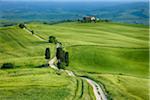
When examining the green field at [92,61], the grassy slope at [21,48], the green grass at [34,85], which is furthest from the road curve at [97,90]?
the grassy slope at [21,48]

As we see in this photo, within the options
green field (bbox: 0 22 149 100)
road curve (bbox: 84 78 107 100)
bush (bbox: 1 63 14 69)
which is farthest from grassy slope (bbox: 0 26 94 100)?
bush (bbox: 1 63 14 69)

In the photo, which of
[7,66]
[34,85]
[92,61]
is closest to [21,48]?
[92,61]

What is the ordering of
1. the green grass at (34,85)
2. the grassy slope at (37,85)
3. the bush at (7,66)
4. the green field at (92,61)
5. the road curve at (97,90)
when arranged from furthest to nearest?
the bush at (7,66) → the green field at (92,61) → the road curve at (97,90) → the grassy slope at (37,85) → the green grass at (34,85)

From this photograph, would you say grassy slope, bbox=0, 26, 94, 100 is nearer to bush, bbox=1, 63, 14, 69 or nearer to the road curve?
the road curve

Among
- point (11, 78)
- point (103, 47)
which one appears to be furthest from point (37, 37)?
point (11, 78)

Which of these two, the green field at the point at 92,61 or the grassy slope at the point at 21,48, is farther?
the grassy slope at the point at 21,48

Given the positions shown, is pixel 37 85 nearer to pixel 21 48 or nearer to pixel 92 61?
pixel 92 61

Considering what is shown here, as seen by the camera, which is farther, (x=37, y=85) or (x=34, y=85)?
(x=37, y=85)

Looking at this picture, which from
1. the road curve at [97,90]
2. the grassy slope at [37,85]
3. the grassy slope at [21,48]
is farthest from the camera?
the grassy slope at [21,48]

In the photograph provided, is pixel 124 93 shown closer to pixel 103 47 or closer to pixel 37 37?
pixel 103 47

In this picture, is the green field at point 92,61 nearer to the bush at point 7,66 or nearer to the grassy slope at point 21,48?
the grassy slope at point 21,48

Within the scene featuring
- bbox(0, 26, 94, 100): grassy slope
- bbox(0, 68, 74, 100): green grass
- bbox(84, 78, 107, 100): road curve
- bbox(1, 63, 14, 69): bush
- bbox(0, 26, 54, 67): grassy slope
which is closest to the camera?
bbox(0, 68, 74, 100): green grass
